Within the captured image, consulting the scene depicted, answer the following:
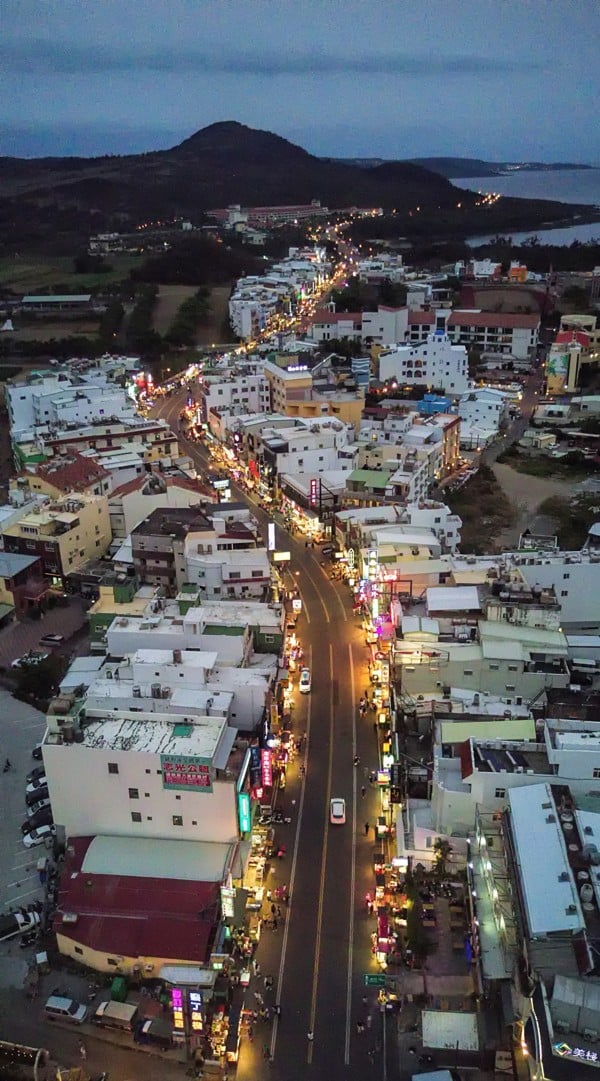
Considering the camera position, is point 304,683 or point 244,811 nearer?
point 244,811

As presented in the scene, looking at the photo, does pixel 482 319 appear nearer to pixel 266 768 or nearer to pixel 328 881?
pixel 266 768

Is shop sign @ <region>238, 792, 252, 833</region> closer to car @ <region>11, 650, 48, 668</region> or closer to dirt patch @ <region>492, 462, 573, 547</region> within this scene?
car @ <region>11, 650, 48, 668</region>

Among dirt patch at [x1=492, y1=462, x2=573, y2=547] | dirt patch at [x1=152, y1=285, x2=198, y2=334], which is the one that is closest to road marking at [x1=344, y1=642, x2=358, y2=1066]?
dirt patch at [x1=492, y1=462, x2=573, y2=547]

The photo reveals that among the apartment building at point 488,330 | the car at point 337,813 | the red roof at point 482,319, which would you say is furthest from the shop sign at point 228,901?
the red roof at point 482,319

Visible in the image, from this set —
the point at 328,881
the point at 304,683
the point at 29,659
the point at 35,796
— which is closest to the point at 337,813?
the point at 328,881

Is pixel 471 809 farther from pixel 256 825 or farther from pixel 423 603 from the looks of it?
→ pixel 423 603

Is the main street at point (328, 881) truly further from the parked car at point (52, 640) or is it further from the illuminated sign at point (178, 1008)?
the parked car at point (52, 640)
